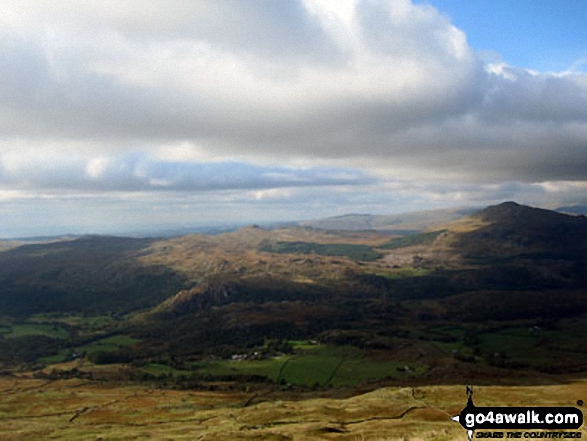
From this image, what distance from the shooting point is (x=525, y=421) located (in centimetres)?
3853

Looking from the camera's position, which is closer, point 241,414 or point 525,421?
point 525,421

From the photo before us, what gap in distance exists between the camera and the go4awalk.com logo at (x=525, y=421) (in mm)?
37969

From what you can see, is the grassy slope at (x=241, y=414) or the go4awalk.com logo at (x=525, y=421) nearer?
the go4awalk.com logo at (x=525, y=421)

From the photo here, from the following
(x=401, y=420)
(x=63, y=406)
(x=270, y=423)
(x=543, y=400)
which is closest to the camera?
(x=401, y=420)

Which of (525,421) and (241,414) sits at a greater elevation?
(525,421)

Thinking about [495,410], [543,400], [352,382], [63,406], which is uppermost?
[495,410]

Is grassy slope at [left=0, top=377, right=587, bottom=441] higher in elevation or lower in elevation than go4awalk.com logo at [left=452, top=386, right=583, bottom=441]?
lower

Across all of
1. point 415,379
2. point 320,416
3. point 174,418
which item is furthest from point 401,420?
point 415,379

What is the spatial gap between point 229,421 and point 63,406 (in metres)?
78.8

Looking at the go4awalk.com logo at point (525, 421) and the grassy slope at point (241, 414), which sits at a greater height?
the go4awalk.com logo at point (525, 421)

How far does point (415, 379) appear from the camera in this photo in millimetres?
188125

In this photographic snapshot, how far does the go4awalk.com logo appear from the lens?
38.0 m

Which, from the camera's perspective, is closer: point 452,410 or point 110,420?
point 452,410

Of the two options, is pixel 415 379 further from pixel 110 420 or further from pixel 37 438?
pixel 37 438
